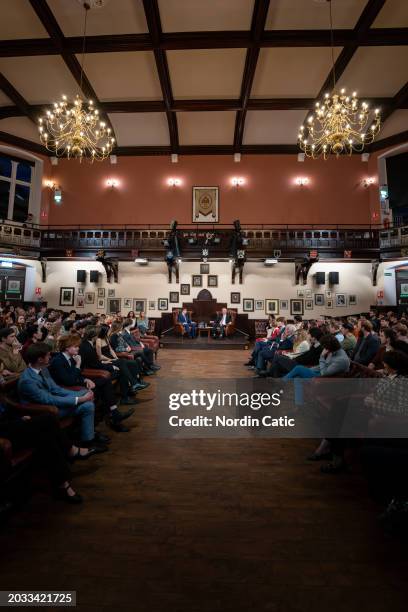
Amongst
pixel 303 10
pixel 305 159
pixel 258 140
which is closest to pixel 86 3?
pixel 303 10

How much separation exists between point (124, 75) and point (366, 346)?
11.7 metres

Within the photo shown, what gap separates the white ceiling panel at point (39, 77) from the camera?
9.75 meters

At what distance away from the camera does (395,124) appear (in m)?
12.0

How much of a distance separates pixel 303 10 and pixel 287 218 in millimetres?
6841

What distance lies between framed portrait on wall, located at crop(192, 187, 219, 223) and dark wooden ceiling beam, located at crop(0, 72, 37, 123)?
707cm

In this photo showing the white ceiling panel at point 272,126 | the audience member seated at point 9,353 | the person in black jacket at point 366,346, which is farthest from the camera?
the white ceiling panel at point 272,126

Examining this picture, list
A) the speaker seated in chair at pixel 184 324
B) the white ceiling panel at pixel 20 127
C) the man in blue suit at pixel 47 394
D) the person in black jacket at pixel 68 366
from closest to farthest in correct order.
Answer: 1. the man in blue suit at pixel 47 394
2. the person in black jacket at pixel 68 366
3. the speaker seated in chair at pixel 184 324
4. the white ceiling panel at pixel 20 127

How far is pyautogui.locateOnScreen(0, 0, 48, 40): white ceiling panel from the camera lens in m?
7.92

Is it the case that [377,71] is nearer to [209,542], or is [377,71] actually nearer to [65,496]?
[209,542]

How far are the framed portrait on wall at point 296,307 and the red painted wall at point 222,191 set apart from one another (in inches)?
144

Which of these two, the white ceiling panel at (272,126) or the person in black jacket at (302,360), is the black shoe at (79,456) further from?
the white ceiling panel at (272,126)

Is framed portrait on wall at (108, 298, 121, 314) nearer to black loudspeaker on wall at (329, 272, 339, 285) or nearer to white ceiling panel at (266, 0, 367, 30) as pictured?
black loudspeaker on wall at (329, 272, 339, 285)

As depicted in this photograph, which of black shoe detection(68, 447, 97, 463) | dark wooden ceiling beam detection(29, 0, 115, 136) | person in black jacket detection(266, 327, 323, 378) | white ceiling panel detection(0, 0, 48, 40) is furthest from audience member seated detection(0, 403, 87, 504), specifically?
white ceiling panel detection(0, 0, 48, 40)

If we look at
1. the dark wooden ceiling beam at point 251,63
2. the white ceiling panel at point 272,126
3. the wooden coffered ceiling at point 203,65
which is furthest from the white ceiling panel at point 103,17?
the white ceiling panel at point 272,126
